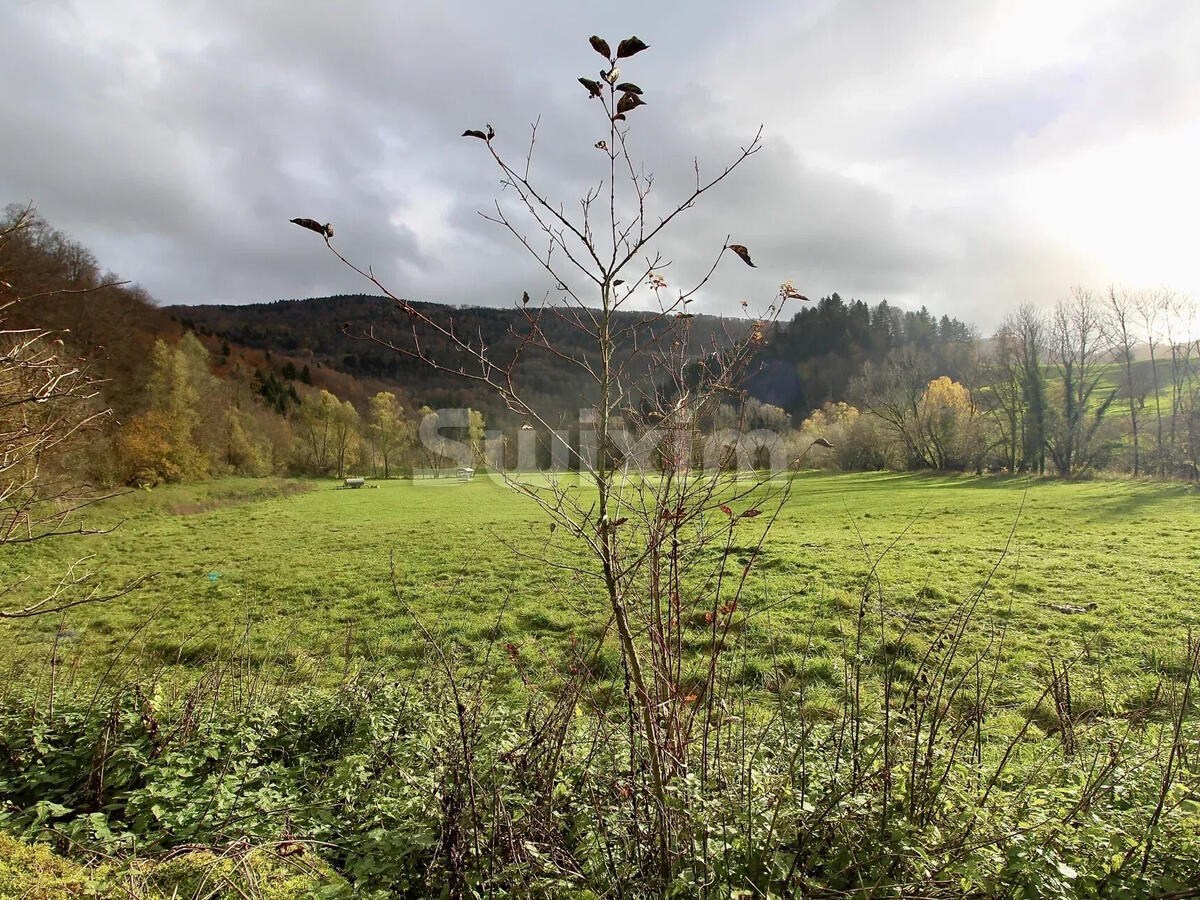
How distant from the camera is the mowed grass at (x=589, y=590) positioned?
7.23 meters

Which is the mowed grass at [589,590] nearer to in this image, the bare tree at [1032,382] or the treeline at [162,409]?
the treeline at [162,409]

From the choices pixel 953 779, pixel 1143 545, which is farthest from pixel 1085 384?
pixel 953 779

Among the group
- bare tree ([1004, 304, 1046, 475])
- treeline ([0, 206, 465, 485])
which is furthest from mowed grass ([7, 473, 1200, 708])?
bare tree ([1004, 304, 1046, 475])

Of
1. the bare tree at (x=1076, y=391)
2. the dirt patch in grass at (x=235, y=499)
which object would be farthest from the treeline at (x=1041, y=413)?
the dirt patch in grass at (x=235, y=499)

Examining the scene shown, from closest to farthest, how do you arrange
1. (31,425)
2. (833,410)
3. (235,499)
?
(31,425)
(235,499)
(833,410)

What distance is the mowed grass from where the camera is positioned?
285 inches

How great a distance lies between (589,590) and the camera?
303cm

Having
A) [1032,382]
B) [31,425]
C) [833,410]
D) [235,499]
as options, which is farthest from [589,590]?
[833,410]

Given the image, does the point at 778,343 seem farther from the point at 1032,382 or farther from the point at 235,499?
the point at 235,499

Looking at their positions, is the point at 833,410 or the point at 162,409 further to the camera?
the point at 833,410

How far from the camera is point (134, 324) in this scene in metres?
40.0

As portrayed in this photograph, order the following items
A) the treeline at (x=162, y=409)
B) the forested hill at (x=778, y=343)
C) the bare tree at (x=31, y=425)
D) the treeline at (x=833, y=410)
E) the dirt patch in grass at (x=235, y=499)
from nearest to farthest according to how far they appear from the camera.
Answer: the bare tree at (x=31, y=425)
the dirt patch in grass at (x=235, y=499)
the treeline at (x=162, y=409)
the treeline at (x=833, y=410)
the forested hill at (x=778, y=343)

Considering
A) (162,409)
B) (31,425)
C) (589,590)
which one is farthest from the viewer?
(162,409)

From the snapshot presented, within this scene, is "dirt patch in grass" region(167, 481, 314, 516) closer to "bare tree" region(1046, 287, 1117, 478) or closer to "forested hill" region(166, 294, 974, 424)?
"forested hill" region(166, 294, 974, 424)
